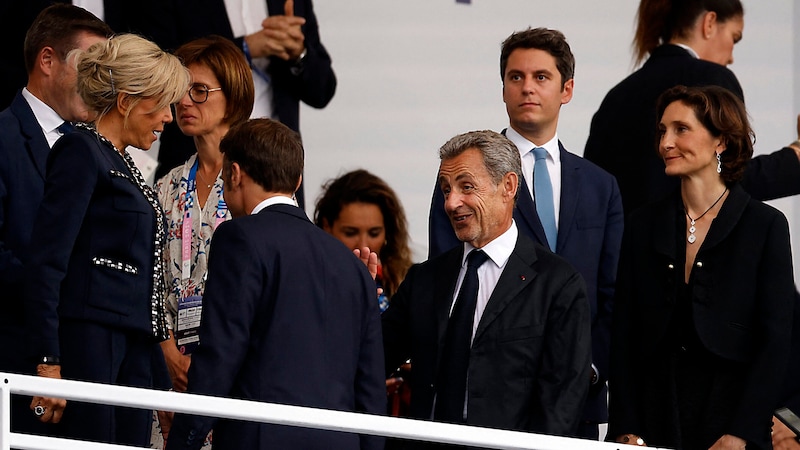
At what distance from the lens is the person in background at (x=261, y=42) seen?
647 centimetres

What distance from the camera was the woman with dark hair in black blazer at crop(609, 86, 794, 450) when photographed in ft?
15.6

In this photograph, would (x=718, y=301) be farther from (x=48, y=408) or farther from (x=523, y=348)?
(x=48, y=408)

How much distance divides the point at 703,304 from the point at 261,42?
2.39 meters

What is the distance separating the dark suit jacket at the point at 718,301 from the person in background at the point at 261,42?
1.94 m

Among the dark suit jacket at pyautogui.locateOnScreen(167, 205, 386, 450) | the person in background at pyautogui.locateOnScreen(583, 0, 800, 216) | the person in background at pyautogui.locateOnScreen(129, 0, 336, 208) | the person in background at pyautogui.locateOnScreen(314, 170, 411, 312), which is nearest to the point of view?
Answer: the dark suit jacket at pyautogui.locateOnScreen(167, 205, 386, 450)

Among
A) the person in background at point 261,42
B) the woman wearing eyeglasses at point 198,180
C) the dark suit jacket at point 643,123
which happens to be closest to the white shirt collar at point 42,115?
the woman wearing eyeglasses at point 198,180

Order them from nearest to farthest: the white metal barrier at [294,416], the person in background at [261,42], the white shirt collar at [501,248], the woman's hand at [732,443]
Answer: the white metal barrier at [294,416] < the woman's hand at [732,443] < the white shirt collar at [501,248] < the person in background at [261,42]

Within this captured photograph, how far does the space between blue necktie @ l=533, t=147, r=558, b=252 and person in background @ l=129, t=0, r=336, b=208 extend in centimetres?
136

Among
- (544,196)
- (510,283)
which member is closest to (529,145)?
(544,196)

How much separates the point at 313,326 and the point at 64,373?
0.73m

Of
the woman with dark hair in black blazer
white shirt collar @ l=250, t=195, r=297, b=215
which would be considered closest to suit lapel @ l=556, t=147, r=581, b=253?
the woman with dark hair in black blazer

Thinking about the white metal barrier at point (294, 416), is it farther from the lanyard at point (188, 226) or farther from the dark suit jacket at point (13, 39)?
the dark suit jacket at point (13, 39)

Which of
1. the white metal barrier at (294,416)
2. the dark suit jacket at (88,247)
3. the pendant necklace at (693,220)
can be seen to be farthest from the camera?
the pendant necklace at (693,220)

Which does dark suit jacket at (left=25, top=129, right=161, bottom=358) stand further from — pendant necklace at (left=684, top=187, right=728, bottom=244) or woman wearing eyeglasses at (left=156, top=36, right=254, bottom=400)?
pendant necklace at (left=684, top=187, right=728, bottom=244)
